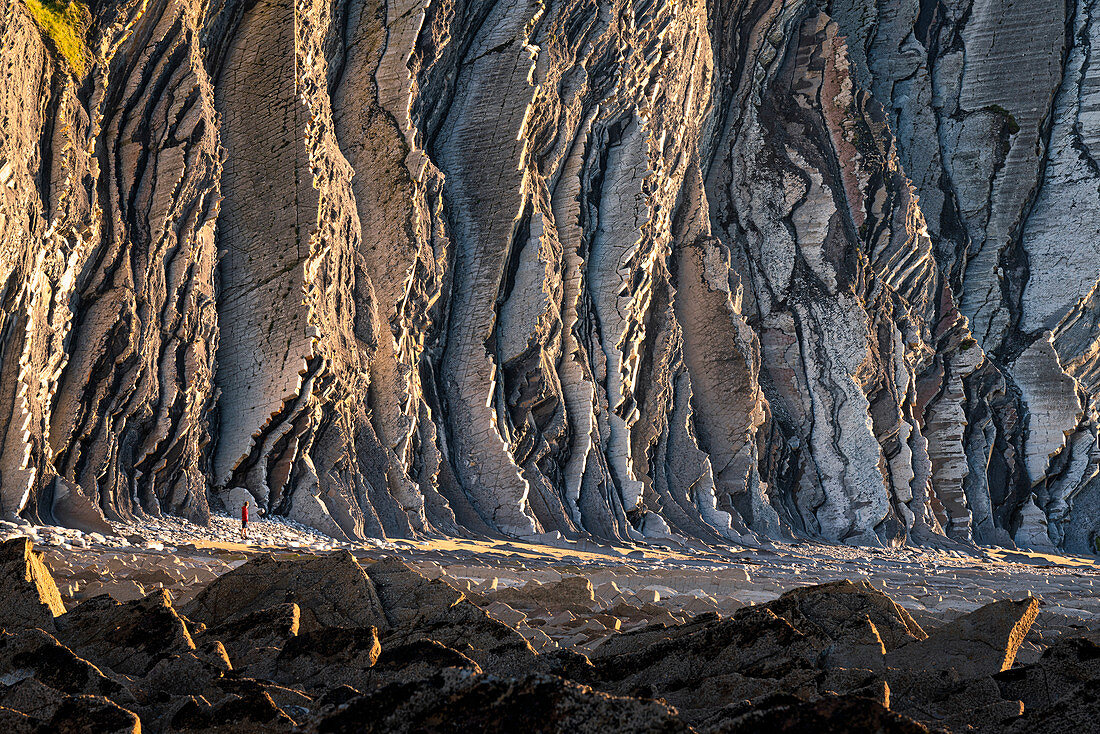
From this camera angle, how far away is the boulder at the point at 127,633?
620 centimetres

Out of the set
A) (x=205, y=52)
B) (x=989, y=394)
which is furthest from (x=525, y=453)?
(x=989, y=394)

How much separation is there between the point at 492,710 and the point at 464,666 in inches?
62.7

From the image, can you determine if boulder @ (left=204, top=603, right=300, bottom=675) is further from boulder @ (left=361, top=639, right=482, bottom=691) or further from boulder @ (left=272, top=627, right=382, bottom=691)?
boulder @ (left=361, top=639, right=482, bottom=691)

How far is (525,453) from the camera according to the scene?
23.3m

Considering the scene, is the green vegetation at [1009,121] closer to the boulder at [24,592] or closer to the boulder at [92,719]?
the boulder at [24,592]

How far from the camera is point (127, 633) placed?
21.2ft

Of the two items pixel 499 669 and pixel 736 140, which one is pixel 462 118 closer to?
pixel 736 140

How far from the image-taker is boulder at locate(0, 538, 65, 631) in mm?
6801

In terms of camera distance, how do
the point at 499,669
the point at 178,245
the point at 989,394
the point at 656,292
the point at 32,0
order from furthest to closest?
the point at 989,394 → the point at 656,292 → the point at 178,245 → the point at 32,0 → the point at 499,669

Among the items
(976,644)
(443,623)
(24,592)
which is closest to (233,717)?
(443,623)

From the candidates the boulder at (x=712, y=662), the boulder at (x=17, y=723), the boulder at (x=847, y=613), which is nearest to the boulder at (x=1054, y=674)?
the boulder at (x=712, y=662)

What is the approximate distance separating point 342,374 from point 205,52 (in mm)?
6891

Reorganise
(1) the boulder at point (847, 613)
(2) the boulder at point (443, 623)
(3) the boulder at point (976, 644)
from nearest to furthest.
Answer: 1. (2) the boulder at point (443, 623)
2. (3) the boulder at point (976, 644)
3. (1) the boulder at point (847, 613)

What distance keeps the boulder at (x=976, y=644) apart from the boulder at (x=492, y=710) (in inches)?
147
